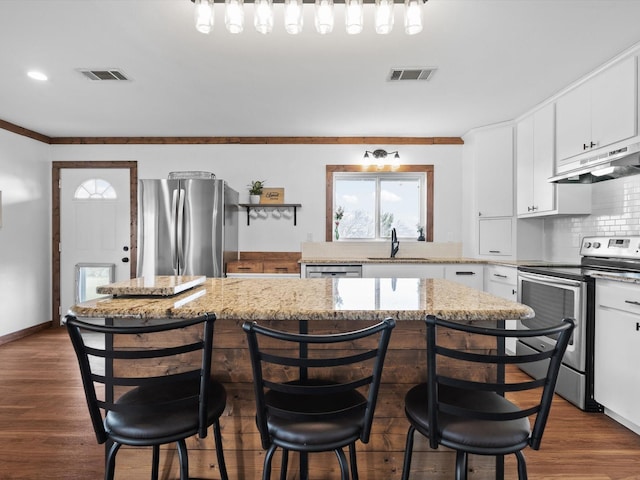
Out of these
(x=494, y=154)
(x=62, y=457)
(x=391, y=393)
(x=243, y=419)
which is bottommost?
(x=62, y=457)

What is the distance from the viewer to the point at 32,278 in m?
4.61

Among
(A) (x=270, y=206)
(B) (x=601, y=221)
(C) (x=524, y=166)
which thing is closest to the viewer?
(B) (x=601, y=221)

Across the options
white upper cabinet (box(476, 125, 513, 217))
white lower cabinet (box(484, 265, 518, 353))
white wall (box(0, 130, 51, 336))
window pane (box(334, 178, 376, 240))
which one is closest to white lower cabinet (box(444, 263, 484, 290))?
white lower cabinet (box(484, 265, 518, 353))

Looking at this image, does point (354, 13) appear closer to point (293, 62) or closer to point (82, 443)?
point (293, 62)

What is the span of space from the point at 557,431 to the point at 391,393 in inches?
56.0

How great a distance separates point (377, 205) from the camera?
499 cm

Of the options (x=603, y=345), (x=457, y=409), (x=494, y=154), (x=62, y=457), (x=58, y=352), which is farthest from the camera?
(x=494, y=154)

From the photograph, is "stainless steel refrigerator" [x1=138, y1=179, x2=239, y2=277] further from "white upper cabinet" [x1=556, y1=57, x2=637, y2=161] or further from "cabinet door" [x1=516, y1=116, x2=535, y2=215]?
"white upper cabinet" [x1=556, y1=57, x2=637, y2=161]

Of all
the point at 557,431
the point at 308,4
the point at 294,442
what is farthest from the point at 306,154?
the point at 294,442

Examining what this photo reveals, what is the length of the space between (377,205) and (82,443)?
3.86 meters

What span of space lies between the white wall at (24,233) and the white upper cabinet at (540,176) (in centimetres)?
560

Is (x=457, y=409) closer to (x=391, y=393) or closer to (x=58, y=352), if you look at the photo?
(x=391, y=393)

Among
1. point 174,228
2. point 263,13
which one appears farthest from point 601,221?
point 174,228

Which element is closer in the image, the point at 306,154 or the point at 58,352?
the point at 58,352
